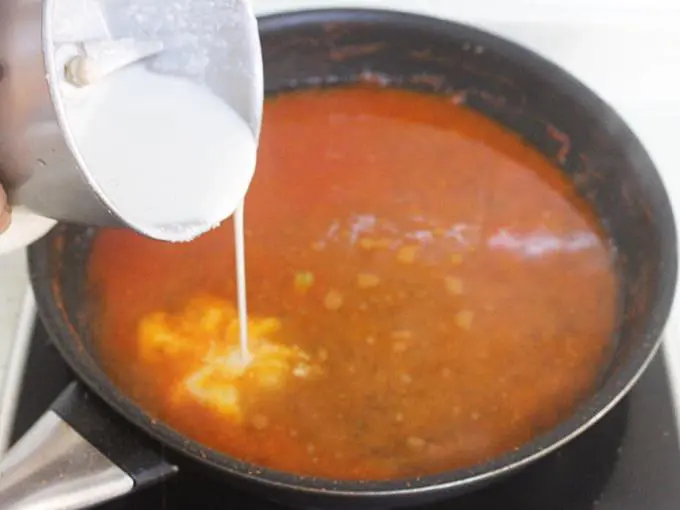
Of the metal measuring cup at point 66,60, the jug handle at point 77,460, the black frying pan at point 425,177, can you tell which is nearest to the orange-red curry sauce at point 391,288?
the black frying pan at point 425,177

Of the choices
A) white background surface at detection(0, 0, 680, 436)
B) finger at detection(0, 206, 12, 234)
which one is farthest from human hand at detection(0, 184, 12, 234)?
white background surface at detection(0, 0, 680, 436)

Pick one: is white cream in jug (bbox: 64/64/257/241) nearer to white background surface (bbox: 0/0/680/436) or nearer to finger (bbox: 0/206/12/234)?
finger (bbox: 0/206/12/234)

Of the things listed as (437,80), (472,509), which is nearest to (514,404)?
(472,509)

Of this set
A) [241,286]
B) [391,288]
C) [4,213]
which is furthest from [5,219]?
[391,288]

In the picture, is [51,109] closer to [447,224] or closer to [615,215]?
[447,224]

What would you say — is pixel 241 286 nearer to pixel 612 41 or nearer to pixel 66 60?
pixel 66 60

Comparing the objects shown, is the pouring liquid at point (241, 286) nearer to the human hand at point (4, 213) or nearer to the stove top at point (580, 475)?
the stove top at point (580, 475)
